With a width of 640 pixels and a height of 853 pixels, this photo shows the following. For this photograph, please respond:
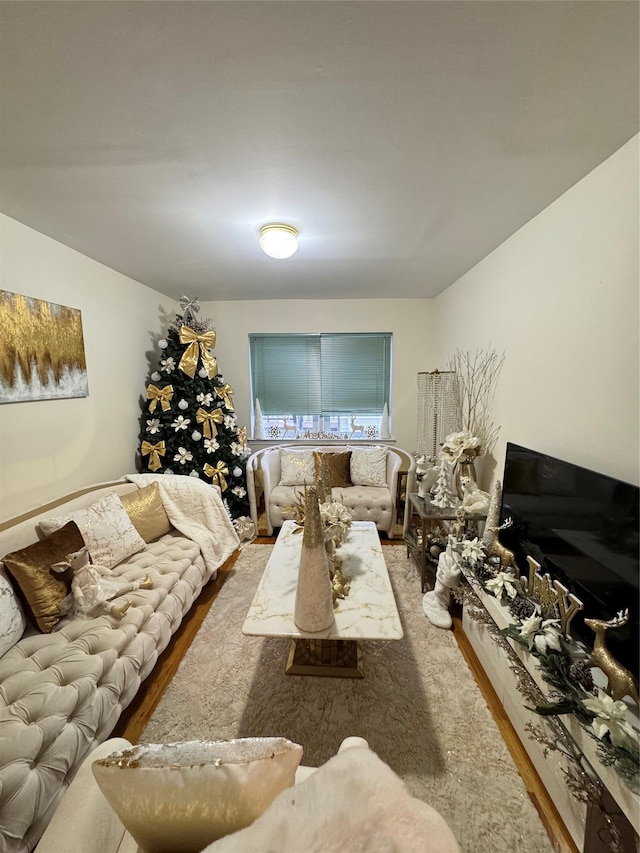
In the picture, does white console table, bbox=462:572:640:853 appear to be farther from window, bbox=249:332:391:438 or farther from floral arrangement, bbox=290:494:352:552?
window, bbox=249:332:391:438

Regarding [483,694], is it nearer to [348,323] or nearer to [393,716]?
[393,716]

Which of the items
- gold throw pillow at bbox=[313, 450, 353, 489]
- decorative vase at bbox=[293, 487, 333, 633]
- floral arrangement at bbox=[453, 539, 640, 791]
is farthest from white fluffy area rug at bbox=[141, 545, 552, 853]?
gold throw pillow at bbox=[313, 450, 353, 489]

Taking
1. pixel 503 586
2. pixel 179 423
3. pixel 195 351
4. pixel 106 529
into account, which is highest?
pixel 195 351

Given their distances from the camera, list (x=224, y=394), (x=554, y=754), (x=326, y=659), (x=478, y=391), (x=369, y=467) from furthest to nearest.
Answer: (x=369, y=467)
(x=224, y=394)
(x=478, y=391)
(x=326, y=659)
(x=554, y=754)

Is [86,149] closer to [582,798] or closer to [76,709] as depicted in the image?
[76,709]

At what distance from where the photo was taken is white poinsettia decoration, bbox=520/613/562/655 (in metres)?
1.21

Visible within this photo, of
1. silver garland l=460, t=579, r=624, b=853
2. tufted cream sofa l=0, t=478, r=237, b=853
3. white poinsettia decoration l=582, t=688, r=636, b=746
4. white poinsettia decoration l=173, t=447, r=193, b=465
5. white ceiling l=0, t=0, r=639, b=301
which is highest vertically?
white ceiling l=0, t=0, r=639, b=301

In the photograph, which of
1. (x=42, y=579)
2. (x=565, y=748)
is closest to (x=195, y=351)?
(x=42, y=579)

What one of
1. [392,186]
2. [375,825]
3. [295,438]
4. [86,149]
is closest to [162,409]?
[295,438]

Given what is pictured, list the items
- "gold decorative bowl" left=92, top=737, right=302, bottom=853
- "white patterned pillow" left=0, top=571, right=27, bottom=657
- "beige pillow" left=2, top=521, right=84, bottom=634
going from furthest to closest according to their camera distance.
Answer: "beige pillow" left=2, top=521, right=84, bottom=634, "white patterned pillow" left=0, top=571, right=27, bottom=657, "gold decorative bowl" left=92, top=737, right=302, bottom=853

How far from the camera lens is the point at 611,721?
0.92 meters

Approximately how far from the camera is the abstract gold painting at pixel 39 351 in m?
1.80

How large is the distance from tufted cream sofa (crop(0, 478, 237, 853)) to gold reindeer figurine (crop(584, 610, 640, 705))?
71.4 inches

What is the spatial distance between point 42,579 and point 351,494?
228 cm
